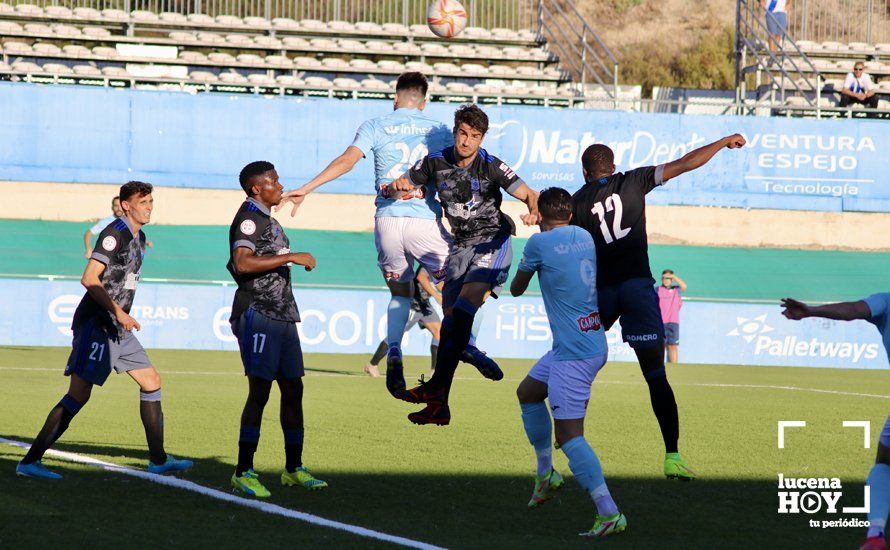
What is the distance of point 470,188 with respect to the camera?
8367 mm

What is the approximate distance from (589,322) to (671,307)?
1674 cm

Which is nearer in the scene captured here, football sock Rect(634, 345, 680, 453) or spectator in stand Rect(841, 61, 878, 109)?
football sock Rect(634, 345, 680, 453)

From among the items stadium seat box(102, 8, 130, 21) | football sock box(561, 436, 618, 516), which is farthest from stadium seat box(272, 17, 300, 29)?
football sock box(561, 436, 618, 516)

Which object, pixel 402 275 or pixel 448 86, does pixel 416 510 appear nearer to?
pixel 402 275

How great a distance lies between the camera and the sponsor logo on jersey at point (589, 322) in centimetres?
702

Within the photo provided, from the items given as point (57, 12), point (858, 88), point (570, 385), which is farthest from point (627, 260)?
point (57, 12)

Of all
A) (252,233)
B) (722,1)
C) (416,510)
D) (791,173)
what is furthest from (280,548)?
(722,1)

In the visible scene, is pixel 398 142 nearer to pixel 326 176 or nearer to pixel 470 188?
pixel 326 176

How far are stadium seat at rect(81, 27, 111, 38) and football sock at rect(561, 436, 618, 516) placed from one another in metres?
26.7

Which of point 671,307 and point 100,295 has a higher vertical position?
point 100,295

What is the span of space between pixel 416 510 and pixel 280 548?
4.43 ft

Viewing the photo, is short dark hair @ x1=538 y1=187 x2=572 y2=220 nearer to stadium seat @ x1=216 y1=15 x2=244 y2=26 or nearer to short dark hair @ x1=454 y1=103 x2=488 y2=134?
short dark hair @ x1=454 y1=103 x2=488 y2=134

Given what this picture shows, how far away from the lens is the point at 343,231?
29.5 m

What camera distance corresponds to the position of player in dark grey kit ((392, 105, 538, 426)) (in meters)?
8.20
